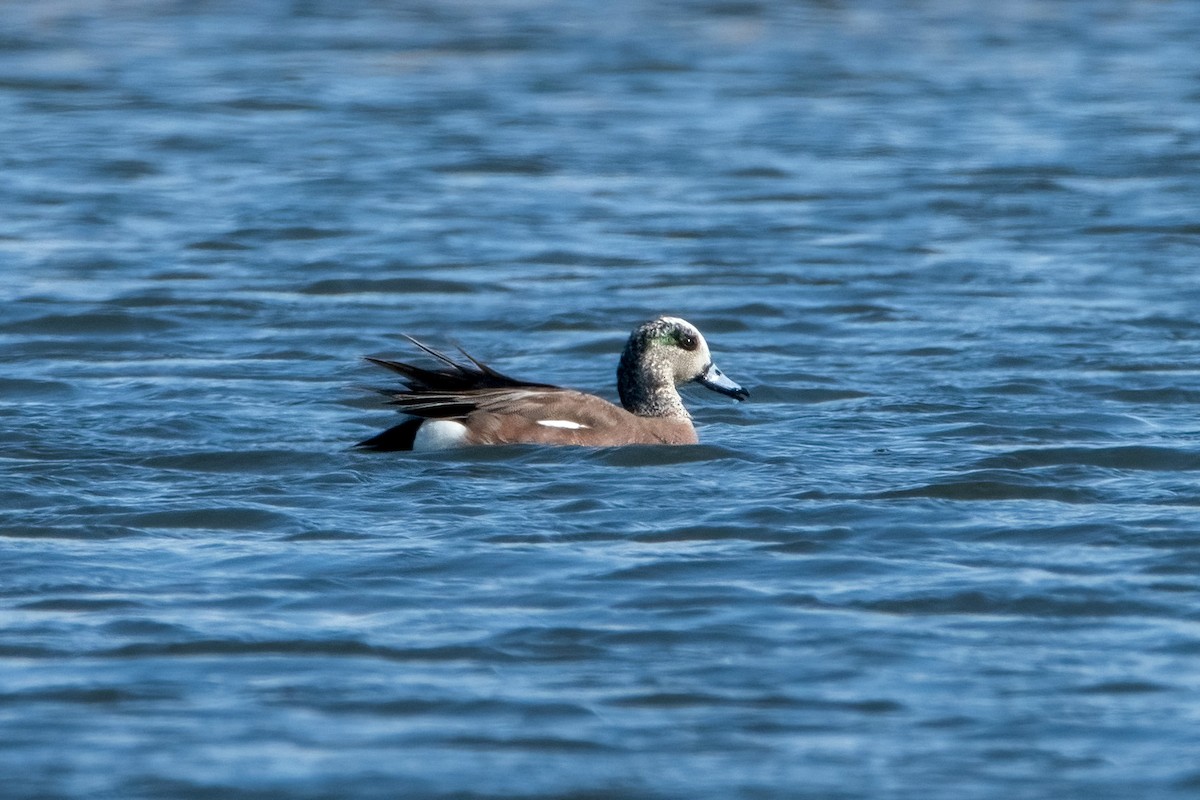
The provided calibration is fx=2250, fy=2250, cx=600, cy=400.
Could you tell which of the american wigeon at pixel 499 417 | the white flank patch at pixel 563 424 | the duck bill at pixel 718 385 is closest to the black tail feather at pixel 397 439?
the american wigeon at pixel 499 417

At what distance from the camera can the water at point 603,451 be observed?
573 cm

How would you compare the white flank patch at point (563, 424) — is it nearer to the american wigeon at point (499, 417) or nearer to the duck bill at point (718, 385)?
the american wigeon at point (499, 417)

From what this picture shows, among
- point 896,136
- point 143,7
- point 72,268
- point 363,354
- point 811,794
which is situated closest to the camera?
point 811,794

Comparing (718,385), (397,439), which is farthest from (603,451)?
(718,385)

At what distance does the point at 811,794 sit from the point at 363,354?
6516 millimetres

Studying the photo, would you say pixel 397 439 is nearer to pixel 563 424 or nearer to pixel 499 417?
pixel 499 417

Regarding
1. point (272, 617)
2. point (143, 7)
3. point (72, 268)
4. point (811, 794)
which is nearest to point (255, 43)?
point (143, 7)

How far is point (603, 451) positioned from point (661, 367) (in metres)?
0.75

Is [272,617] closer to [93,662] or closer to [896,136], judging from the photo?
[93,662]

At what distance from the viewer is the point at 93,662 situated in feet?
20.4

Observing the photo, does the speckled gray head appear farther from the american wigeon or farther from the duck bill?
the american wigeon

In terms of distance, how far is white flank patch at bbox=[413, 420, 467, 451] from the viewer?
891cm

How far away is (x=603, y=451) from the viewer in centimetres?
902

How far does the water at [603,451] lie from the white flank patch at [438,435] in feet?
0.40
